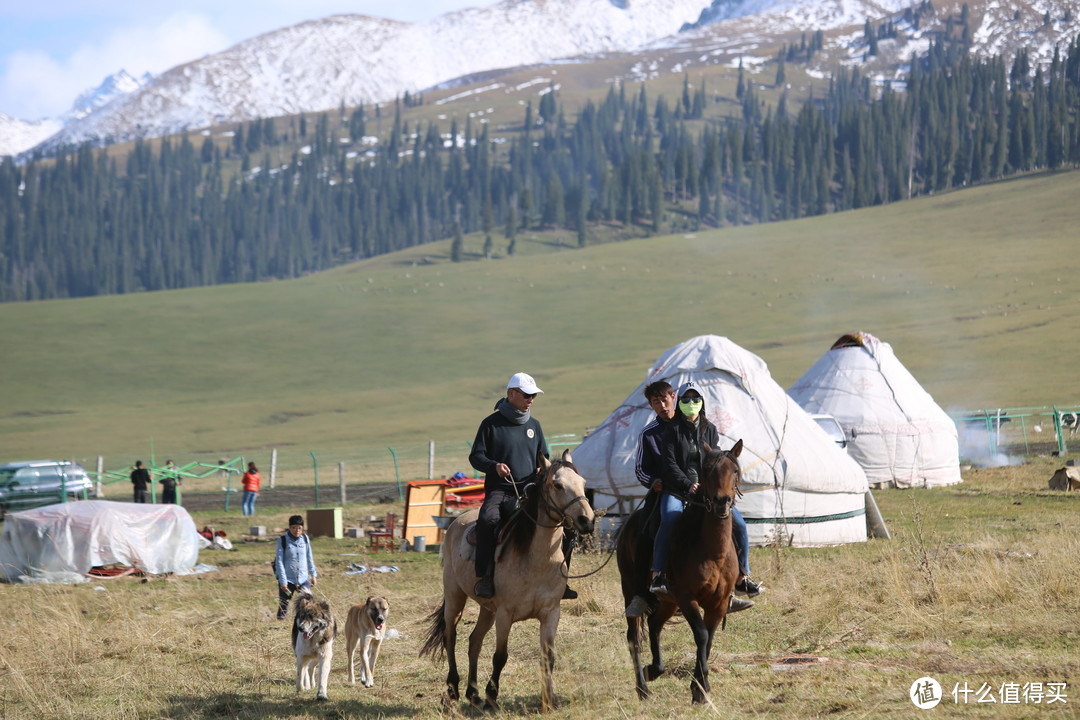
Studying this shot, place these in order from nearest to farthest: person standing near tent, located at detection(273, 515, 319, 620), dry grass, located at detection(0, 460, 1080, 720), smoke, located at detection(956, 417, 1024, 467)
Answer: dry grass, located at detection(0, 460, 1080, 720) < person standing near tent, located at detection(273, 515, 319, 620) < smoke, located at detection(956, 417, 1024, 467)

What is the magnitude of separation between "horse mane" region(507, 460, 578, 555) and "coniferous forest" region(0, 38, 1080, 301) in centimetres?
12924

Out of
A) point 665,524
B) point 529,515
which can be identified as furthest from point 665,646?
point 529,515

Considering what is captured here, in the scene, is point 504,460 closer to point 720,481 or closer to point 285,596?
point 720,481

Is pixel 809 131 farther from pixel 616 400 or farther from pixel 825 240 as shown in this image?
pixel 616 400

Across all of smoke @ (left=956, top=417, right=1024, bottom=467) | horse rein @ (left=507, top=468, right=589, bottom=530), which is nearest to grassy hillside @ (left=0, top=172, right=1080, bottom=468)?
smoke @ (left=956, top=417, right=1024, bottom=467)

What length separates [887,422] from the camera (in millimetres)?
27141

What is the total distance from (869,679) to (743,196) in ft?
501

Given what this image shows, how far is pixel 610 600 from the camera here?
12859 millimetres

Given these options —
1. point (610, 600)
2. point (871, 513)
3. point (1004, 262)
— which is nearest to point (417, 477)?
point (871, 513)

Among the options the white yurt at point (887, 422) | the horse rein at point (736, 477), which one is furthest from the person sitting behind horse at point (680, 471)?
the white yurt at point (887, 422)

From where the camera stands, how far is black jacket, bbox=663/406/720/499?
8.45 meters

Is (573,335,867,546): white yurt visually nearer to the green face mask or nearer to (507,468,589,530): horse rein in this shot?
the green face mask

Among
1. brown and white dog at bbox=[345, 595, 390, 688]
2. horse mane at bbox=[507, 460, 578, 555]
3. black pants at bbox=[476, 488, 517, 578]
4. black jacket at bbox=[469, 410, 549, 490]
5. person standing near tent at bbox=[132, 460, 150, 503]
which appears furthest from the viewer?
person standing near tent at bbox=[132, 460, 150, 503]

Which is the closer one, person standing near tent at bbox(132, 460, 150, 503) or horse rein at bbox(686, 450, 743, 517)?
horse rein at bbox(686, 450, 743, 517)
